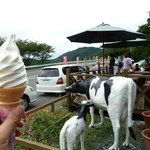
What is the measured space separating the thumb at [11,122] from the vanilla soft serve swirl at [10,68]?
172 millimetres

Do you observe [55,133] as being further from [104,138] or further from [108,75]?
[108,75]

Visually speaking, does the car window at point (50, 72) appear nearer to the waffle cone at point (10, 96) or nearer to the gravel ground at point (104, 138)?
the gravel ground at point (104, 138)

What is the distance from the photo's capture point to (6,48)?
3.92ft

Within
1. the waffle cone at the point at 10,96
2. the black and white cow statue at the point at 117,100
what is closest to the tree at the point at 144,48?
the black and white cow statue at the point at 117,100

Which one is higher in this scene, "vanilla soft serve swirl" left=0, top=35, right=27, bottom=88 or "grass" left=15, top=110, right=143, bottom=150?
"vanilla soft serve swirl" left=0, top=35, right=27, bottom=88

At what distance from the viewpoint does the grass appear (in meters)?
3.41

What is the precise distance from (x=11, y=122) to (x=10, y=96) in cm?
16

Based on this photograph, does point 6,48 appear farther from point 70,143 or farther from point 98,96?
point 98,96

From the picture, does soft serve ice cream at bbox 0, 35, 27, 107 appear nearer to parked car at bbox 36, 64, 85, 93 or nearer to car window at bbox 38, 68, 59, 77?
parked car at bbox 36, 64, 85, 93

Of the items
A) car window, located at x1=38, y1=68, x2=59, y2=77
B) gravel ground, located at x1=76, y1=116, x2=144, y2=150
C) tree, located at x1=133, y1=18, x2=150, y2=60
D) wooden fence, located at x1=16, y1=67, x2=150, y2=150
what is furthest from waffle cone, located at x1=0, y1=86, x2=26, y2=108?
tree, located at x1=133, y1=18, x2=150, y2=60

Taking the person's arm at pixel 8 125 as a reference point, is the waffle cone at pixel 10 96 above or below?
above

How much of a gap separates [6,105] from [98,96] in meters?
2.45

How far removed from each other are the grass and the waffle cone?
2512mm

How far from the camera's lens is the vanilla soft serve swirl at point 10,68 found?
1.05 meters
